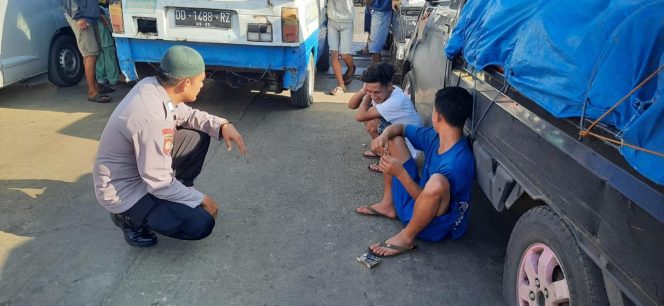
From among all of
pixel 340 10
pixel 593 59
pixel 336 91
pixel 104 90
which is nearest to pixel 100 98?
pixel 104 90

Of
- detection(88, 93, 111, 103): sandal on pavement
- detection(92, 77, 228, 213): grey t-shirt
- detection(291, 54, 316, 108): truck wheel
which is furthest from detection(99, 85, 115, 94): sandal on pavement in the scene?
detection(92, 77, 228, 213): grey t-shirt

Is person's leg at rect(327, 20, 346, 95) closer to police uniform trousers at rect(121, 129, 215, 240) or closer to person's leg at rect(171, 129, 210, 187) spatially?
person's leg at rect(171, 129, 210, 187)

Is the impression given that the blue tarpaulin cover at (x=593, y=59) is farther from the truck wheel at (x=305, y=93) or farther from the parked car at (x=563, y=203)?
the truck wheel at (x=305, y=93)

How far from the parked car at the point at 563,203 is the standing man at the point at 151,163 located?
62.5 inches

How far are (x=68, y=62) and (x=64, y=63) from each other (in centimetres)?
11

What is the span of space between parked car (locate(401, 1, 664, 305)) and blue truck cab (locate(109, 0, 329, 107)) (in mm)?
2299

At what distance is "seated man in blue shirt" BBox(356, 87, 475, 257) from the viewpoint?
270cm

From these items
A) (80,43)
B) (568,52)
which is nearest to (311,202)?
(568,52)

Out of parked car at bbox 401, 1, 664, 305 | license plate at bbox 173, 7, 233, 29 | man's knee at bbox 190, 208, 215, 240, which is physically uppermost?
license plate at bbox 173, 7, 233, 29

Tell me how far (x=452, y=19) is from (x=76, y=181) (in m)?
3.01

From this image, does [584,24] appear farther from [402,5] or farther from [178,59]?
[402,5]

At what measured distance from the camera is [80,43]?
5582mm

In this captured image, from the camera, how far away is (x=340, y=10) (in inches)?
248

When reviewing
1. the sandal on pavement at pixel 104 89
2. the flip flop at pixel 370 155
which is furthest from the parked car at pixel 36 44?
the flip flop at pixel 370 155
